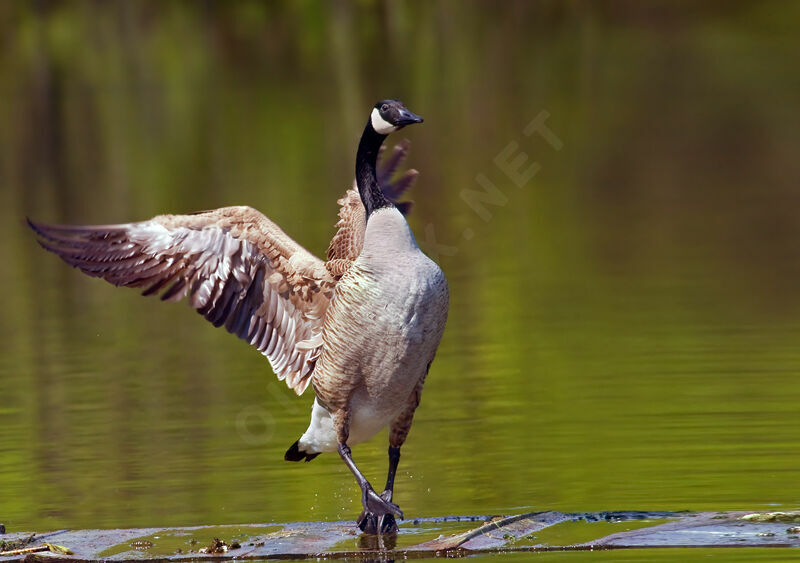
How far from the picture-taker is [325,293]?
1177 centimetres

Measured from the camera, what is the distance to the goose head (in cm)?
1132

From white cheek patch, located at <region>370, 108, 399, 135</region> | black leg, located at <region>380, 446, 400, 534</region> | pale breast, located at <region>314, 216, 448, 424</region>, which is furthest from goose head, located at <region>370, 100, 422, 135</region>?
black leg, located at <region>380, 446, 400, 534</region>

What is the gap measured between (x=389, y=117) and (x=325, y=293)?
140 cm

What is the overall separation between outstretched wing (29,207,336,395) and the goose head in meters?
1.08

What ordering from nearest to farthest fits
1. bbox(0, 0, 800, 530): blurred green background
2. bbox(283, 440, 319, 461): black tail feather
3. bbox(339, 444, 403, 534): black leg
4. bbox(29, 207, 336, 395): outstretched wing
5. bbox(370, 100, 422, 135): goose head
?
bbox(339, 444, 403, 534): black leg
bbox(370, 100, 422, 135): goose head
bbox(29, 207, 336, 395): outstretched wing
bbox(283, 440, 319, 461): black tail feather
bbox(0, 0, 800, 530): blurred green background

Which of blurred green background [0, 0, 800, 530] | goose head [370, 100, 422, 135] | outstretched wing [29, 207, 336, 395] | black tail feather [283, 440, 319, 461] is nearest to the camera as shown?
goose head [370, 100, 422, 135]

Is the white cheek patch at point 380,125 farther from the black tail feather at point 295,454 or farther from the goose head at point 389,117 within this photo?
the black tail feather at point 295,454

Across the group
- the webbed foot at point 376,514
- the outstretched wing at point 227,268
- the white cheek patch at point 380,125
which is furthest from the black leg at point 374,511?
the white cheek patch at point 380,125

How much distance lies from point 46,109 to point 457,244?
32548 millimetres

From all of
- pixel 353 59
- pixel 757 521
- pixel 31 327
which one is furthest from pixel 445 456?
pixel 353 59

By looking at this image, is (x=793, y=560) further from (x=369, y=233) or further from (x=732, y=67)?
(x=732, y=67)

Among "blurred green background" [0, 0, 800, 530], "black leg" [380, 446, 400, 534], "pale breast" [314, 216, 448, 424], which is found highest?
"pale breast" [314, 216, 448, 424]

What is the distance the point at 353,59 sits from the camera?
5928 cm

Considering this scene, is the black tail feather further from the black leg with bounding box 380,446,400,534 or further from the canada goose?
the black leg with bounding box 380,446,400,534
